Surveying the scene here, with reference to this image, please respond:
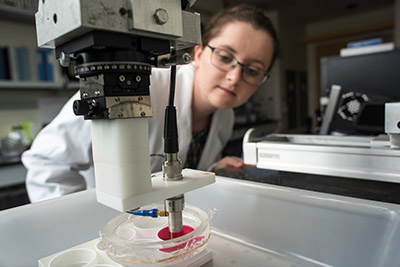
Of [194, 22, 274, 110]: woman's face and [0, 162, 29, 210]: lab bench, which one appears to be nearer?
[194, 22, 274, 110]: woman's face

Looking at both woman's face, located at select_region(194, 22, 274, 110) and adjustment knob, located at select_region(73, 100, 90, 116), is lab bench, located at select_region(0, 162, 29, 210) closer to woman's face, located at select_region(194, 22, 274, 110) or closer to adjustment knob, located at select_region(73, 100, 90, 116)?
woman's face, located at select_region(194, 22, 274, 110)

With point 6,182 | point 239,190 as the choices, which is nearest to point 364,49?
point 239,190

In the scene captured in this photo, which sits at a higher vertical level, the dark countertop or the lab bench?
the dark countertop

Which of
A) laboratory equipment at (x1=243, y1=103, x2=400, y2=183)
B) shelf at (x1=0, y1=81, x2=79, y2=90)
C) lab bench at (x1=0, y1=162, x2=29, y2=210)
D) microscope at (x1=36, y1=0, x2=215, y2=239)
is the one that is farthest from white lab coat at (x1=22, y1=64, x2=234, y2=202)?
shelf at (x1=0, y1=81, x2=79, y2=90)

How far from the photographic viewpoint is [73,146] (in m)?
0.80

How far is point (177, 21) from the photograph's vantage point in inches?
11.4

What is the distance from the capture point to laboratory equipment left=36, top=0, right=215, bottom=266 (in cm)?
26

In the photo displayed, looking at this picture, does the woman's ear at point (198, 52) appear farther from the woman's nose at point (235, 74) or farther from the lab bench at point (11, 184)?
the lab bench at point (11, 184)

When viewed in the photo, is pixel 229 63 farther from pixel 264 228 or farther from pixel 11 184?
pixel 11 184

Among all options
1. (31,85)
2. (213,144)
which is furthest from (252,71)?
(31,85)

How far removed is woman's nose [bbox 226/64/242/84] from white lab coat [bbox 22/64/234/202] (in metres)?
0.18

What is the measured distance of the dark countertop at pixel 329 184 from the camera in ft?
1.58

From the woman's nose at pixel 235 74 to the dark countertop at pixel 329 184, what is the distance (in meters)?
0.30

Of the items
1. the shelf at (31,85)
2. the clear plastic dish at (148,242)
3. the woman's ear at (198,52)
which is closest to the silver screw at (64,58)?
the clear plastic dish at (148,242)
